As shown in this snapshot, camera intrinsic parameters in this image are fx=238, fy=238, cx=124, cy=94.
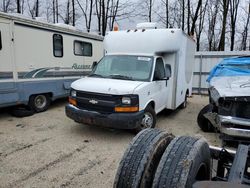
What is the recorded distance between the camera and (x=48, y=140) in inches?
215

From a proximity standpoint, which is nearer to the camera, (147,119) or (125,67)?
(147,119)

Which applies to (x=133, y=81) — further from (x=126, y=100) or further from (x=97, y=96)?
(x=97, y=96)

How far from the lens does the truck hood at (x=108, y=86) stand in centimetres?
515

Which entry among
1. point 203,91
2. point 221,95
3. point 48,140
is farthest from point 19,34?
point 203,91

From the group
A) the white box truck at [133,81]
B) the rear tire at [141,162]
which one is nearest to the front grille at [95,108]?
the white box truck at [133,81]

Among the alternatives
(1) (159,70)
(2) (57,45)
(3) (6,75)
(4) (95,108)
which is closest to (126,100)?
(4) (95,108)

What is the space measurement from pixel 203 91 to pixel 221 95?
27.8 ft

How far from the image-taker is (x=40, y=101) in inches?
320

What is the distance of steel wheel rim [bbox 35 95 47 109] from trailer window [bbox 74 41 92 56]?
2209mm

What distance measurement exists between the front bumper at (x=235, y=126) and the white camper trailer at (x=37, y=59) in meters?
5.60

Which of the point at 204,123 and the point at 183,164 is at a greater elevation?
the point at 183,164

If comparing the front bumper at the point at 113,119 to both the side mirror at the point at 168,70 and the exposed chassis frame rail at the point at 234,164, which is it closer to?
the side mirror at the point at 168,70

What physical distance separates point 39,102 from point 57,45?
82.3 inches

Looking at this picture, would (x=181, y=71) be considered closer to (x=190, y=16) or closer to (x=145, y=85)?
(x=145, y=85)
